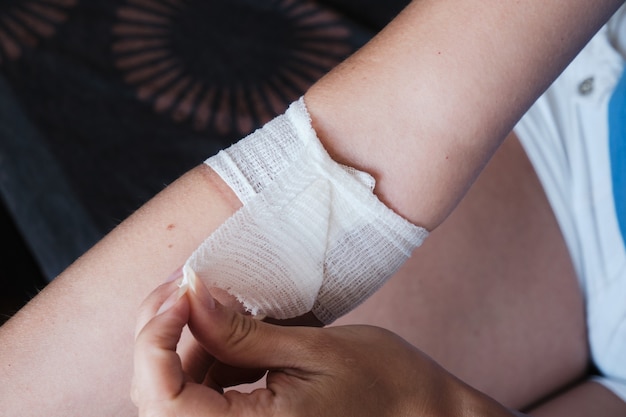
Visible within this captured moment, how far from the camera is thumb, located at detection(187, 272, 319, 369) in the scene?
0.47 metres

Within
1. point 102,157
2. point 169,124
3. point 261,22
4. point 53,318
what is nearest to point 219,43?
point 261,22

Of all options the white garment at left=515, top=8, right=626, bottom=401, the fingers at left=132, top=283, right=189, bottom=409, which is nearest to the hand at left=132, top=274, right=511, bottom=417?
the fingers at left=132, top=283, right=189, bottom=409

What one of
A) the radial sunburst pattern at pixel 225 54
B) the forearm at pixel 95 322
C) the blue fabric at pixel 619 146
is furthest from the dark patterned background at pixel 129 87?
the blue fabric at pixel 619 146

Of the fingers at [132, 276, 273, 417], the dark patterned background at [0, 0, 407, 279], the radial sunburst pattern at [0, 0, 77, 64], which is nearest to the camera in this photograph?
the fingers at [132, 276, 273, 417]

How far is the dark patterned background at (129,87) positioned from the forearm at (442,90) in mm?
507

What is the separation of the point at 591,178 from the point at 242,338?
0.58 m

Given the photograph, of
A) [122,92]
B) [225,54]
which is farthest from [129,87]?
[225,54]

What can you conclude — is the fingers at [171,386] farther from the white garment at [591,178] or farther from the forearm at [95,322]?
the white garment at [591,178]

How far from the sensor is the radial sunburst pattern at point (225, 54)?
1.19m

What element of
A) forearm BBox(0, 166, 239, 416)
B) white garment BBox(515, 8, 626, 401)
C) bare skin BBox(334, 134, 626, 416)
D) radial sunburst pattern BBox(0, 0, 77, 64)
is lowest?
radial sunburst pattern BBox(0, 0, 77, 64)

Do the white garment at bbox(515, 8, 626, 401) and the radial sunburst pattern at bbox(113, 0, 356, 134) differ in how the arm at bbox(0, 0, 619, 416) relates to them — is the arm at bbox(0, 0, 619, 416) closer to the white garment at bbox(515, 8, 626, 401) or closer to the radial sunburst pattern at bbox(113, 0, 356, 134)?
the white garment at bbox(515, 8, 626, 401)

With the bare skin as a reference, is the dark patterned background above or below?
below

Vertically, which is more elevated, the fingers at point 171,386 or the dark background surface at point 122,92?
the fingers at point 171,386

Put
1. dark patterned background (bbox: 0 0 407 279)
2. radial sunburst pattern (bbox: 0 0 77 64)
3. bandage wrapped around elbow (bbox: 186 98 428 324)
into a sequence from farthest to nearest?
radial sunburst pattern (bbox: 0 0 77 64) → dark patterned background (bbox: 0 0 407 279) → bandage wrapped around elbow (bbox: 186 98 428 324)
